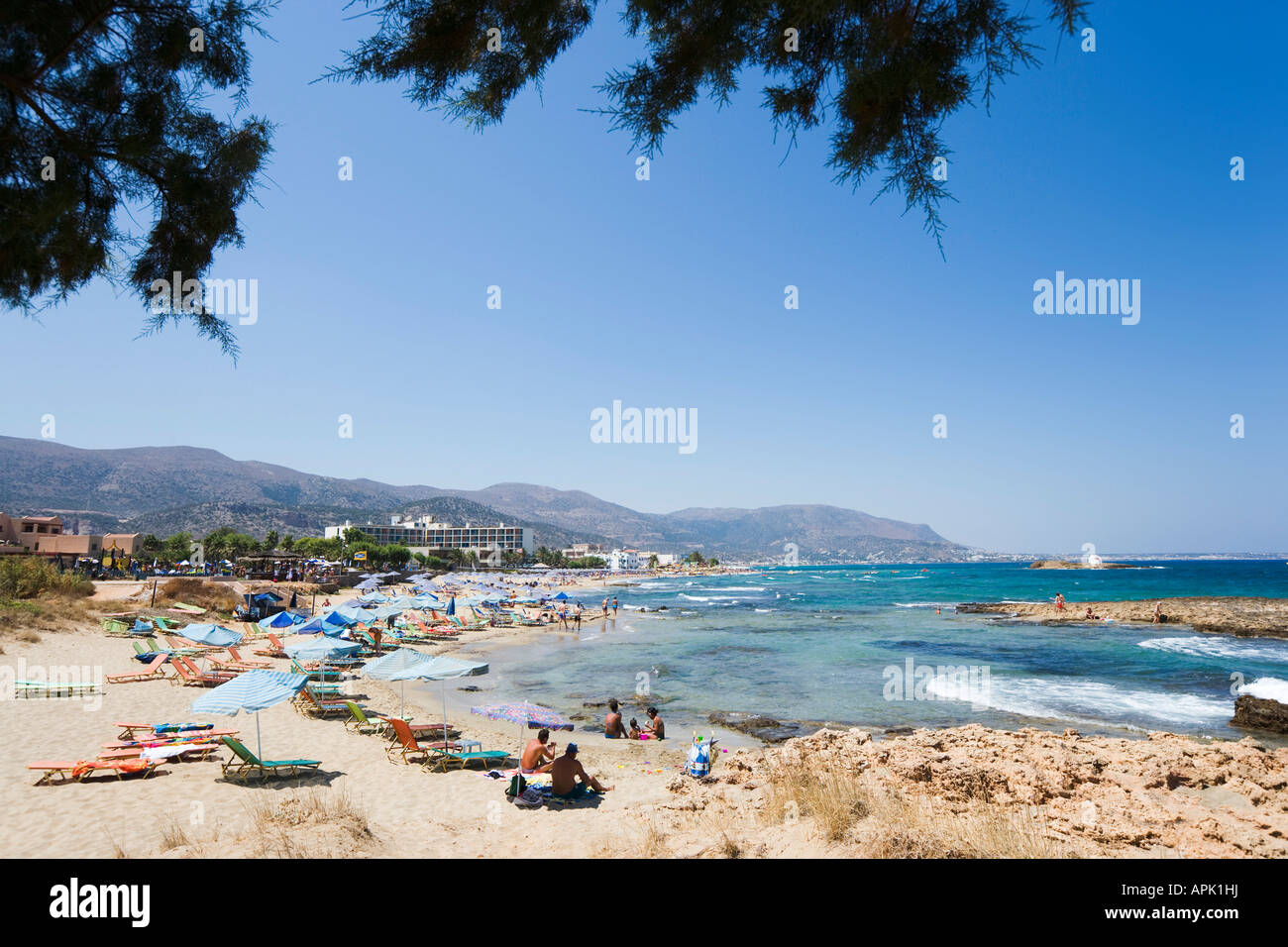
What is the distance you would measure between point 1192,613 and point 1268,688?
76.0ft

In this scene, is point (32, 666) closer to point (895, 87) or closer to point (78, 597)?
point (78, 597)

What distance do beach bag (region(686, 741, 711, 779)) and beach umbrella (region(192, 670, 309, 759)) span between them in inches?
226

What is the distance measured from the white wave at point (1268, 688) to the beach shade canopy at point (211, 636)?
1007 inches

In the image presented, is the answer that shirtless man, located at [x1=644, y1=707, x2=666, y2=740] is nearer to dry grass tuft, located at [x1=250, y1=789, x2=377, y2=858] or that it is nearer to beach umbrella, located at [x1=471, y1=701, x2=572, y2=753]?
beach umbrella, located at [x1=471, y1=701, x2=572, y2=753]

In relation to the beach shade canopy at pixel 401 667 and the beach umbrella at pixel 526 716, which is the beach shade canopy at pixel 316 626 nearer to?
the beach shade canopy at pixel 401 667

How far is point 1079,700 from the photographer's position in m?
14.7

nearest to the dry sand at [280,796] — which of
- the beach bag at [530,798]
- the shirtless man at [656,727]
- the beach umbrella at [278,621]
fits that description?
the beach bag at [530,798]

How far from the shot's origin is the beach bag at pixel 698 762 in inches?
348

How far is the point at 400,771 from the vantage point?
30.2 ft

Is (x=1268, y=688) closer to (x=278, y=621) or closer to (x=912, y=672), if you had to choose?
(x=912, y=672)

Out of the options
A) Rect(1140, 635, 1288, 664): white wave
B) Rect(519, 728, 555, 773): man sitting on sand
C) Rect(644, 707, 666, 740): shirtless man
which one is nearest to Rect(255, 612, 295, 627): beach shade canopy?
Rect(644, 707, 666, 740): shirtless man

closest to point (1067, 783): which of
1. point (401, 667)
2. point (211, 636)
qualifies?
point (401, 667)

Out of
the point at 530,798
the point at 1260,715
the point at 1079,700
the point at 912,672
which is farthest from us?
the point at 912,672

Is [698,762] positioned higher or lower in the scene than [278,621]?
higher
